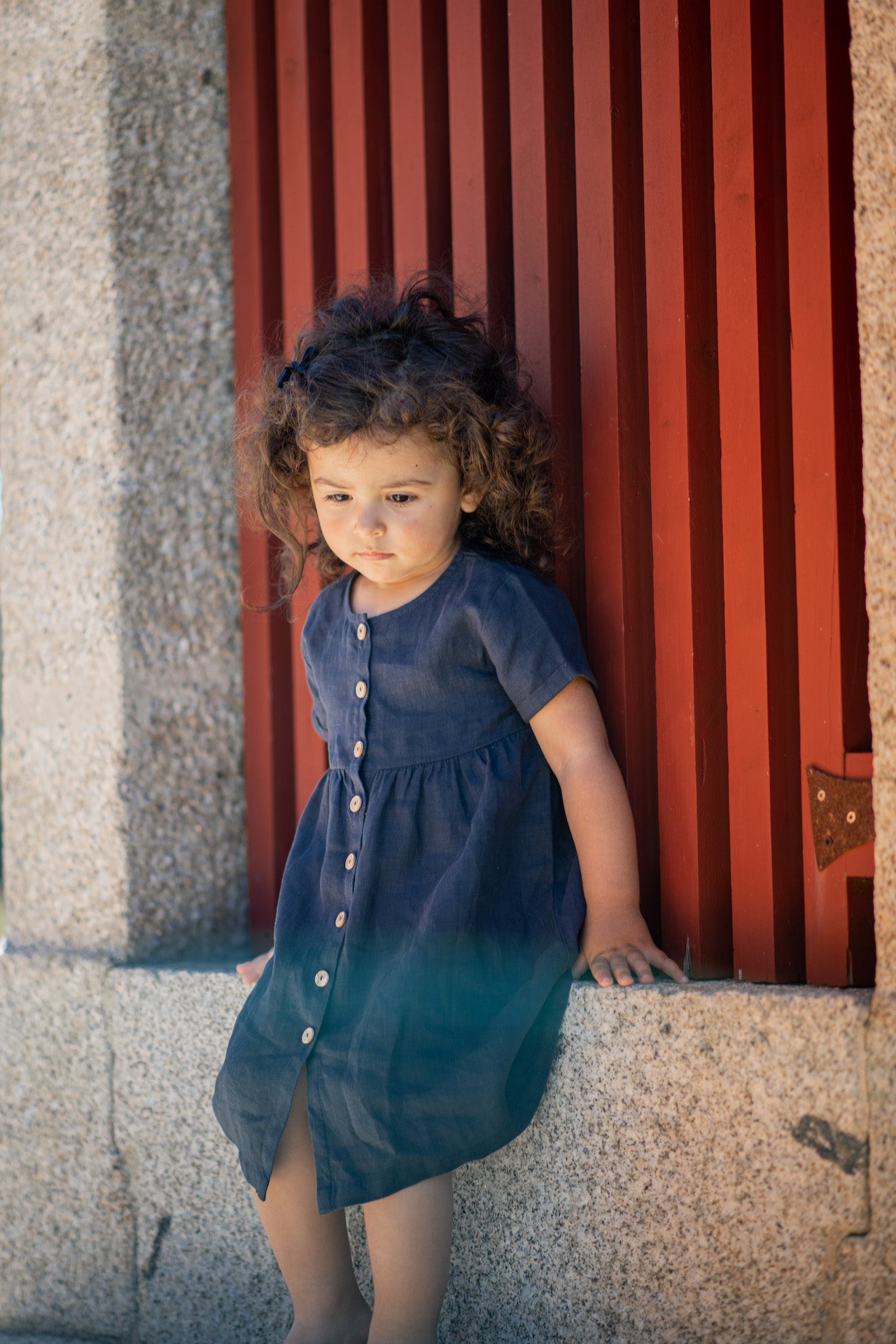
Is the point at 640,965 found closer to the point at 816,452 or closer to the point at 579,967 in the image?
the point at 579,967

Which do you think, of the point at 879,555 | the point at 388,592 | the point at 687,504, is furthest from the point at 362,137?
the point at 879,555

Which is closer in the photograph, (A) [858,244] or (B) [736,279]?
(A) [858,244]

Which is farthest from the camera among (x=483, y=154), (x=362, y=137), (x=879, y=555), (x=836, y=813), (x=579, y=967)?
(x=362, y=137)

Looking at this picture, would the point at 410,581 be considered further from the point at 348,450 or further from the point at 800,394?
the point at 800,394

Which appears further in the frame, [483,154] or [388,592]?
[483,154]

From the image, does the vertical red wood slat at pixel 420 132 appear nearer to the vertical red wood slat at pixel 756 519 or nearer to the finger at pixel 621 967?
the vertical red wood slat at pixel 756 519

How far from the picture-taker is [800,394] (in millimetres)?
2113

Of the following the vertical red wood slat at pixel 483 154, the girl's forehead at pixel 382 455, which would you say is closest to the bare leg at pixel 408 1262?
the girl's forehead at pixel 382 455

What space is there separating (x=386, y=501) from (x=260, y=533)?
0.76 metres

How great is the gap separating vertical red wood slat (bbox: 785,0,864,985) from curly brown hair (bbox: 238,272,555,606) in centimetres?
51

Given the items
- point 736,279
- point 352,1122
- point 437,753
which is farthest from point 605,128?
point 352,1122

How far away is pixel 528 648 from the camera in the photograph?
2.21 meters

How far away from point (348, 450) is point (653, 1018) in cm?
112

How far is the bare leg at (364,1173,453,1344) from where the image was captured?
1974 mm
